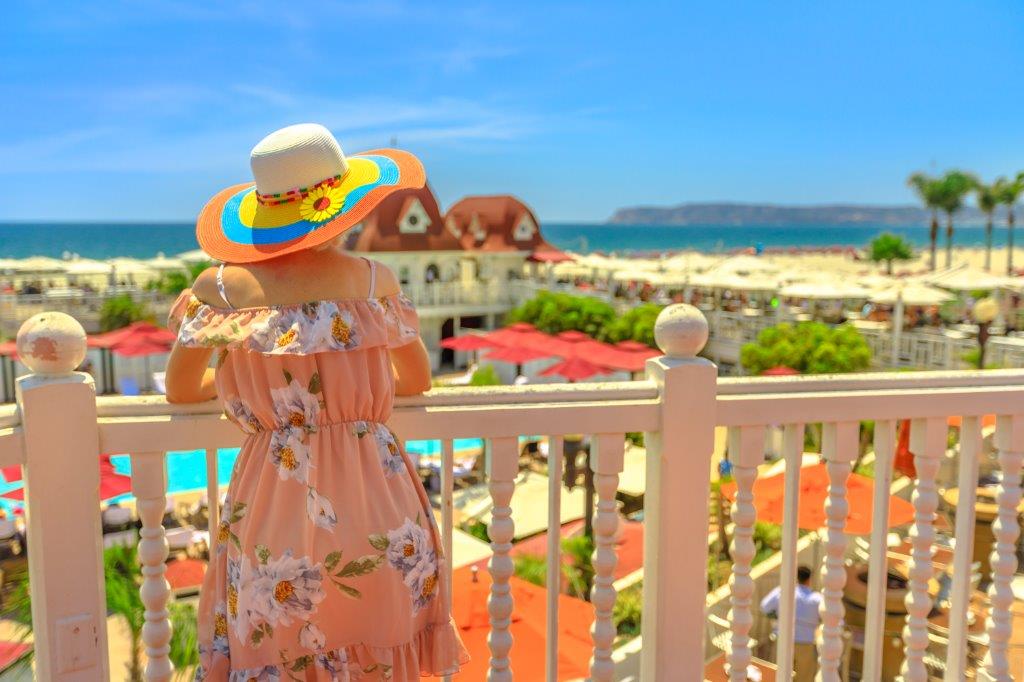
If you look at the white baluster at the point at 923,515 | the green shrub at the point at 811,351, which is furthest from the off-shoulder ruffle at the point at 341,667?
the green shrub at the point at 811,351

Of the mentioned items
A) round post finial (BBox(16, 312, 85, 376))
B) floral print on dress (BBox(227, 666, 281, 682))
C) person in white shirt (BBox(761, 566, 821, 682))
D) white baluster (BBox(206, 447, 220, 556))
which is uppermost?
round post finial (BBox(16, 312, 85, 376))

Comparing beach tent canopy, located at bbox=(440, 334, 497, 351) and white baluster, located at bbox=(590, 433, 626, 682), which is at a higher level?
white baluster, located at bbox=(590, 433, 626, 682)

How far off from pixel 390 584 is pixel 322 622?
0.53 feet

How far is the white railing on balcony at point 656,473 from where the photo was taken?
1806 millimetres

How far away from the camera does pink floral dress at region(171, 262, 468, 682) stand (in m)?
1.67

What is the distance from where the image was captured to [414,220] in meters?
30.5

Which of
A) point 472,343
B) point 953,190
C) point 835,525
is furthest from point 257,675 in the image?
point 953,190

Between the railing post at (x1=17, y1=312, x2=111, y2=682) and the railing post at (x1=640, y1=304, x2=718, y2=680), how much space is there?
51.4 inches

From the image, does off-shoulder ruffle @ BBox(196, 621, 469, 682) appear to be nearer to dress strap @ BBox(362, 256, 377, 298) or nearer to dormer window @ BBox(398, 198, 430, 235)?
dress strap @ BBox(362, 256, 377, 298)

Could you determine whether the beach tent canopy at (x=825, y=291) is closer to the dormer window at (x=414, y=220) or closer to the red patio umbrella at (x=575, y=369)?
the red patio umbrella at (x=575, y=369)

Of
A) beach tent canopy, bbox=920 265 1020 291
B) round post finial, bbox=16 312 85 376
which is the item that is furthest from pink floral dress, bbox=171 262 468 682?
beach tent canopy, bbox=920 265 1020 291

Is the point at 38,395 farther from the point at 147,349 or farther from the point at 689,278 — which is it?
the point at 689,278

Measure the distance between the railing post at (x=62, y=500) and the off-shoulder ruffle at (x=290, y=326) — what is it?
0.28m

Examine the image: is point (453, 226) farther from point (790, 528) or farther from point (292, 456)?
point (292, 456)
